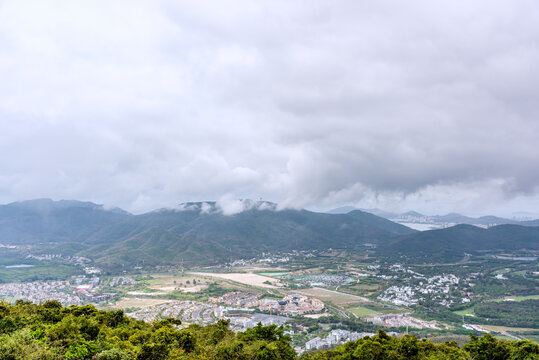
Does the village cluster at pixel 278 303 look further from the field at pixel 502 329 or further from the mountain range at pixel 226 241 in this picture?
the mountain range at pixel 226 241

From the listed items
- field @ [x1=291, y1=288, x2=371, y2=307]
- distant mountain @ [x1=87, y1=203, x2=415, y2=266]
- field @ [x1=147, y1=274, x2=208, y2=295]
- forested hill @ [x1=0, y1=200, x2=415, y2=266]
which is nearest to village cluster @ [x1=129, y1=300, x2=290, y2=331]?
field @ [x1=147, y1=274, x2=208, y2=295]

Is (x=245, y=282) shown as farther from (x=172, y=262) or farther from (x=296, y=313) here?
(x=172, y=262)

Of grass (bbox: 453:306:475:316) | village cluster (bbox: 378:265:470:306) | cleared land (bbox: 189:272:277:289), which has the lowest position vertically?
cleared land (bbox: 189:272:277:289)

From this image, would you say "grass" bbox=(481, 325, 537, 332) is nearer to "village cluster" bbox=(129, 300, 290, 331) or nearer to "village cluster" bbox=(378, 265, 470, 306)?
"village cluster" bbox=(378, 265, 470, 306)

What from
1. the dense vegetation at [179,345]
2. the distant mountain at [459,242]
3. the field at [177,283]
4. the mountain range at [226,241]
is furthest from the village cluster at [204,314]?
the distant mountain at [459,242]

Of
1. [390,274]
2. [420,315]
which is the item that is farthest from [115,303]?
[390,274]

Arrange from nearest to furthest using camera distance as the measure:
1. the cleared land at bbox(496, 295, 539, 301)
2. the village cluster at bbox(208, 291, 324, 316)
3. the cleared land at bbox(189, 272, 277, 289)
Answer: the village cluster at bbox(208, 291, 324, 316), the cleared land at bbox(496, 295, 539, 301), the cleared land at bbox(189, 272, 277, 289)

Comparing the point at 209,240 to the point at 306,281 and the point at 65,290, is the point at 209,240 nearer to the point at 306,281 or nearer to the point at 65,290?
the point at 306,281

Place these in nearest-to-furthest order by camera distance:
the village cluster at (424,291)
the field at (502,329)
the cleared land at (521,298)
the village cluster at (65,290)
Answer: the field at (502,329) < the village cluster at (65,290) < the village cluster at (424,291) < the cleared land at (521,298)
